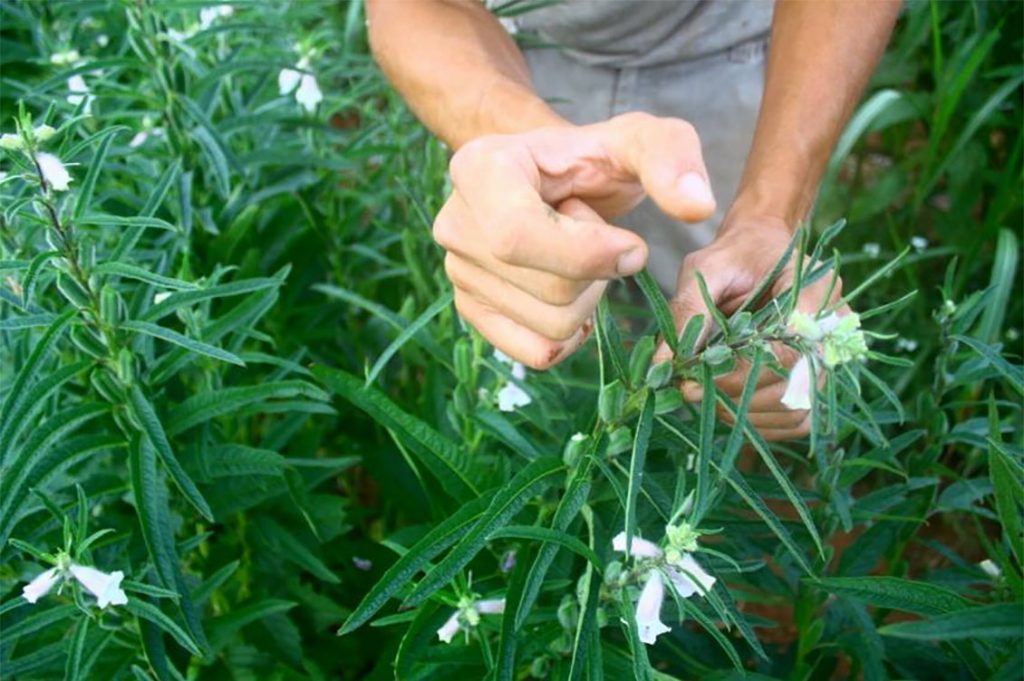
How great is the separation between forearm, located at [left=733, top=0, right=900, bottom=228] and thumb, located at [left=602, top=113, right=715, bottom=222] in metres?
0.43

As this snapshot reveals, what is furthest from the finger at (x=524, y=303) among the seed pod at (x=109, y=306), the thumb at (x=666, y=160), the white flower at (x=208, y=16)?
the white flower at (x=208, y=16)

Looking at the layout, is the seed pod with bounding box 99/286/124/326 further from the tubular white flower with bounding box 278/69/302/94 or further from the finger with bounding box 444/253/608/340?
the tubular white flower with bounding box 278/69/302/94

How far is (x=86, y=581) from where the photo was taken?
3.24ft

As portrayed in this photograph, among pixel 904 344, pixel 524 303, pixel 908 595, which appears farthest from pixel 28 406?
pixel 904 344

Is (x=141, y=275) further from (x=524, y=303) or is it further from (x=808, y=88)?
(x=808, y=88)

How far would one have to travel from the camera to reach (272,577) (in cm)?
144

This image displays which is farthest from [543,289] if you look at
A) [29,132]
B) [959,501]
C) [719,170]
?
[719,170]

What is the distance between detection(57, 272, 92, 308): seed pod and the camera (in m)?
1.03

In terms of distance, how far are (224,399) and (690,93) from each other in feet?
3.63

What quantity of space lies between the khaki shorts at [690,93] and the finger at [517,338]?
2.92 ft

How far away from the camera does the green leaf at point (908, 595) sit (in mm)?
880

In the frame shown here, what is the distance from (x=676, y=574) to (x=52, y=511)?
646mm

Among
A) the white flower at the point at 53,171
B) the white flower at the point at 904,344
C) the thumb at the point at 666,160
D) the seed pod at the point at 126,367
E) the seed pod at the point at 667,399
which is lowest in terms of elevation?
the white flower at the point at 904,344

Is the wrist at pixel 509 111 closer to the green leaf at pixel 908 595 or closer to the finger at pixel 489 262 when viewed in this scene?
the finger at pixel 489 262
